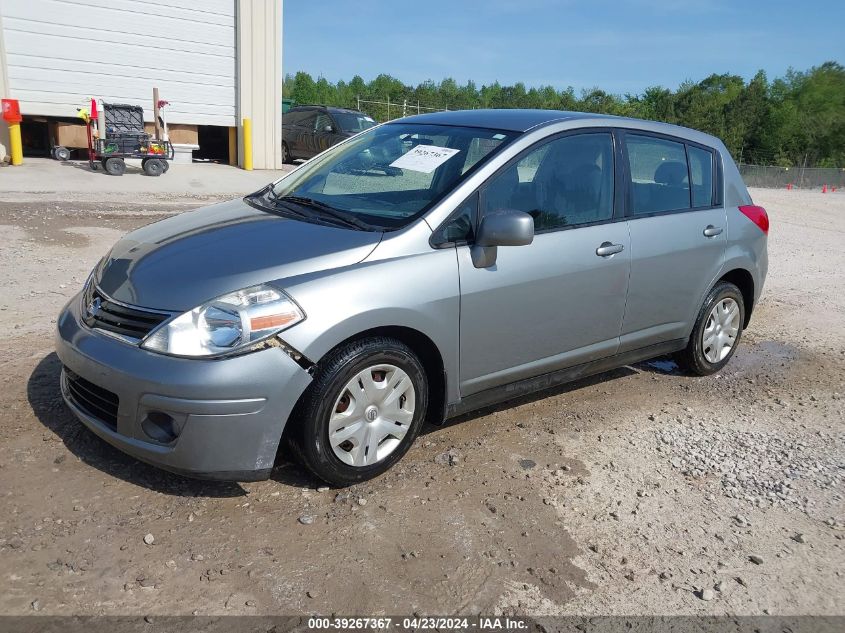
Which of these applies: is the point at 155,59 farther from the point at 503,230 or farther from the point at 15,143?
the point at 503,230

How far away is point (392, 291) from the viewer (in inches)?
134

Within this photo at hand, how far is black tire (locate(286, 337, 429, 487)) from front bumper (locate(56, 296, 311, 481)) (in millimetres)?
85

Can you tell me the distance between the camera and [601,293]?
434 cm

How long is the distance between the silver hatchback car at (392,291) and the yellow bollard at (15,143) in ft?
37.4

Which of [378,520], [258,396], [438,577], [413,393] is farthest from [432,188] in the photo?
[438,577]

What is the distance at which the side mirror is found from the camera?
3.61m

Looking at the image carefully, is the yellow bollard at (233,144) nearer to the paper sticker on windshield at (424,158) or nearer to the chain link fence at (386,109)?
the paper sticker on windshield at (424,158)

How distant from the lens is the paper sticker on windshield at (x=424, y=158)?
13.3 feet

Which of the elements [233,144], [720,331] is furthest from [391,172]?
[233,144]

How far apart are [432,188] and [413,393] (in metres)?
1.11

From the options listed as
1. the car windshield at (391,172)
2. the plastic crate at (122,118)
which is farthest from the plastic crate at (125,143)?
the car windshield at (391,172)

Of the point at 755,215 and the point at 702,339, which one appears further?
the point at 755,215

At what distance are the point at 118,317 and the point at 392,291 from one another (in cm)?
126

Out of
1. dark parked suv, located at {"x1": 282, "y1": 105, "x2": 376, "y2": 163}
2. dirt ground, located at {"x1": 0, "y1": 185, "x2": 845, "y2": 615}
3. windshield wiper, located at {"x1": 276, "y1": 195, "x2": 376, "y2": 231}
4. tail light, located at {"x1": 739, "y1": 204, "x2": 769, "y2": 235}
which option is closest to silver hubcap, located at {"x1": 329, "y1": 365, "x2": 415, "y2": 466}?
dirt ground, located at {"x1": 0, "y1": 185, "x2": 845, "y2": 615}
